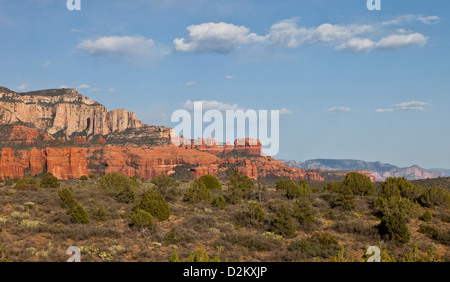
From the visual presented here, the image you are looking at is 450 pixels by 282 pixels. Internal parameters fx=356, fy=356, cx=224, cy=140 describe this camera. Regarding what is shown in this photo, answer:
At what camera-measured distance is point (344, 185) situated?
42531 millimetres

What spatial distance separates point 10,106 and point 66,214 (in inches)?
7754

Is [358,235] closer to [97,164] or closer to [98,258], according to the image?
[98,258]

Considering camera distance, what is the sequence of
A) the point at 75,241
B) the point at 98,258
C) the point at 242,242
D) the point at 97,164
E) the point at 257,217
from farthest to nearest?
the point at 97,164 → the point at 257,217 → the point at 242,242 → the point at 75,241 → the point at 98,258

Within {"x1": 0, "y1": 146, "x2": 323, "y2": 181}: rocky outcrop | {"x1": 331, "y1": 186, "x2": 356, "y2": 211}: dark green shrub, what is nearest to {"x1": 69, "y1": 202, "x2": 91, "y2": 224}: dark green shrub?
{"x1": 331, "y1": 186, "x2": 356, "y2": 211}: dark green shrub

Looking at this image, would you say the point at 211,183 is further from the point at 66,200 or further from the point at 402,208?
the point at 402,208

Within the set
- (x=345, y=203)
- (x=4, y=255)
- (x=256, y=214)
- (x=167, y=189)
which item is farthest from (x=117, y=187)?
(x=4, y=255)

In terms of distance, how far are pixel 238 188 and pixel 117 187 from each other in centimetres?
1429

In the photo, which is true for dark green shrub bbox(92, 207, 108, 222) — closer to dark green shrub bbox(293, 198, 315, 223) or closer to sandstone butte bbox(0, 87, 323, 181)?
dark green shrub bbox(293, 198, 315, 223)
